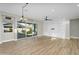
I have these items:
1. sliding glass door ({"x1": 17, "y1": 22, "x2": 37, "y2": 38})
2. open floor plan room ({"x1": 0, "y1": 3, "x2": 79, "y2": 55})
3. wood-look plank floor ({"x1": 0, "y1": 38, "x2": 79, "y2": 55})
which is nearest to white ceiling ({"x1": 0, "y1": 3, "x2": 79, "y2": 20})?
open floor plan room ({"x1": 0, "y1": 3, "x2": 79, "y2": 55})

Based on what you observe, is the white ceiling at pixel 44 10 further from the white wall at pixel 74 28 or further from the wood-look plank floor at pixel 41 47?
the wood-look plank floor at pixel 41 47

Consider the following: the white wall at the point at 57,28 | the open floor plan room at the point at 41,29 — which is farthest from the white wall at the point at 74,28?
the white wall at the point at 57,28

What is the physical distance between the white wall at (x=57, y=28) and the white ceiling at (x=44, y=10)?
146 mm

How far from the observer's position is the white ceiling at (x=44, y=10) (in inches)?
138

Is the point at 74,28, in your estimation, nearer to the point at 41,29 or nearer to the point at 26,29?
the point at 41,29

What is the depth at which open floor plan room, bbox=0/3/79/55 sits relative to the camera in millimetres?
3559

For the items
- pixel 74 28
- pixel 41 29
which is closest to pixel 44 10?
pixel 41 29

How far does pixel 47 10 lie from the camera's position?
371cm

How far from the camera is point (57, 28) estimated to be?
3820mm
